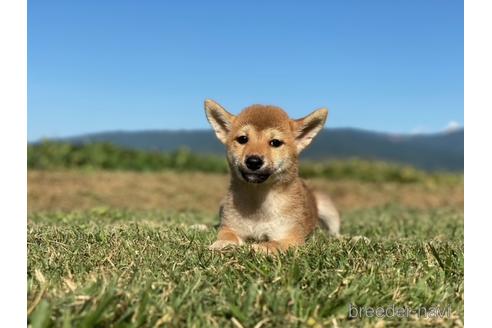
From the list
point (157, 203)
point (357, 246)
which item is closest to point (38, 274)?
point (357, 246)

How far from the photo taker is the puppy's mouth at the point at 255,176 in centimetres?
460

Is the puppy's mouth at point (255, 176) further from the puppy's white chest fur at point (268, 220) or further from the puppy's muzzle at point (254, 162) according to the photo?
the puppy's white chest fur at point (268, 220)

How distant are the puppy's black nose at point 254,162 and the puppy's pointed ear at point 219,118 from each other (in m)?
0.62

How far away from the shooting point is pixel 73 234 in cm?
464

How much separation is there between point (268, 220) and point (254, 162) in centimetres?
66

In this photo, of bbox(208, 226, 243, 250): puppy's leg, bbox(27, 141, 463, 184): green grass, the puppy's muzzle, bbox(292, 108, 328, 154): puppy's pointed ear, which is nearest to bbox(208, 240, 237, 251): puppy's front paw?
bbox(208, 226, 243, 250): puppy's leg

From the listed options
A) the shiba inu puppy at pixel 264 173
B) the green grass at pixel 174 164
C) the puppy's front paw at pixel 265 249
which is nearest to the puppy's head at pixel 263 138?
the shiba inu puppy at pixel 264 173

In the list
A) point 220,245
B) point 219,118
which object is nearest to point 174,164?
point 219,118

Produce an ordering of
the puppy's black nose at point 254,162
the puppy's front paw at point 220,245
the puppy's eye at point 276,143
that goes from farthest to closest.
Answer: the puppy's eye at point 276,143
the puppy's black nose at point 254,162
the puppy's front paw at point 220,245

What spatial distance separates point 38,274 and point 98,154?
1653 centimetres

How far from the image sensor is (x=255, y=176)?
461 centimetres

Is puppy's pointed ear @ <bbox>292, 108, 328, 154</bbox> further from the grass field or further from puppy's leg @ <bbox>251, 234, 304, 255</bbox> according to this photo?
the grass field

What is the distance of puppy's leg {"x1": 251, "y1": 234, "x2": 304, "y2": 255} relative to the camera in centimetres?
402
